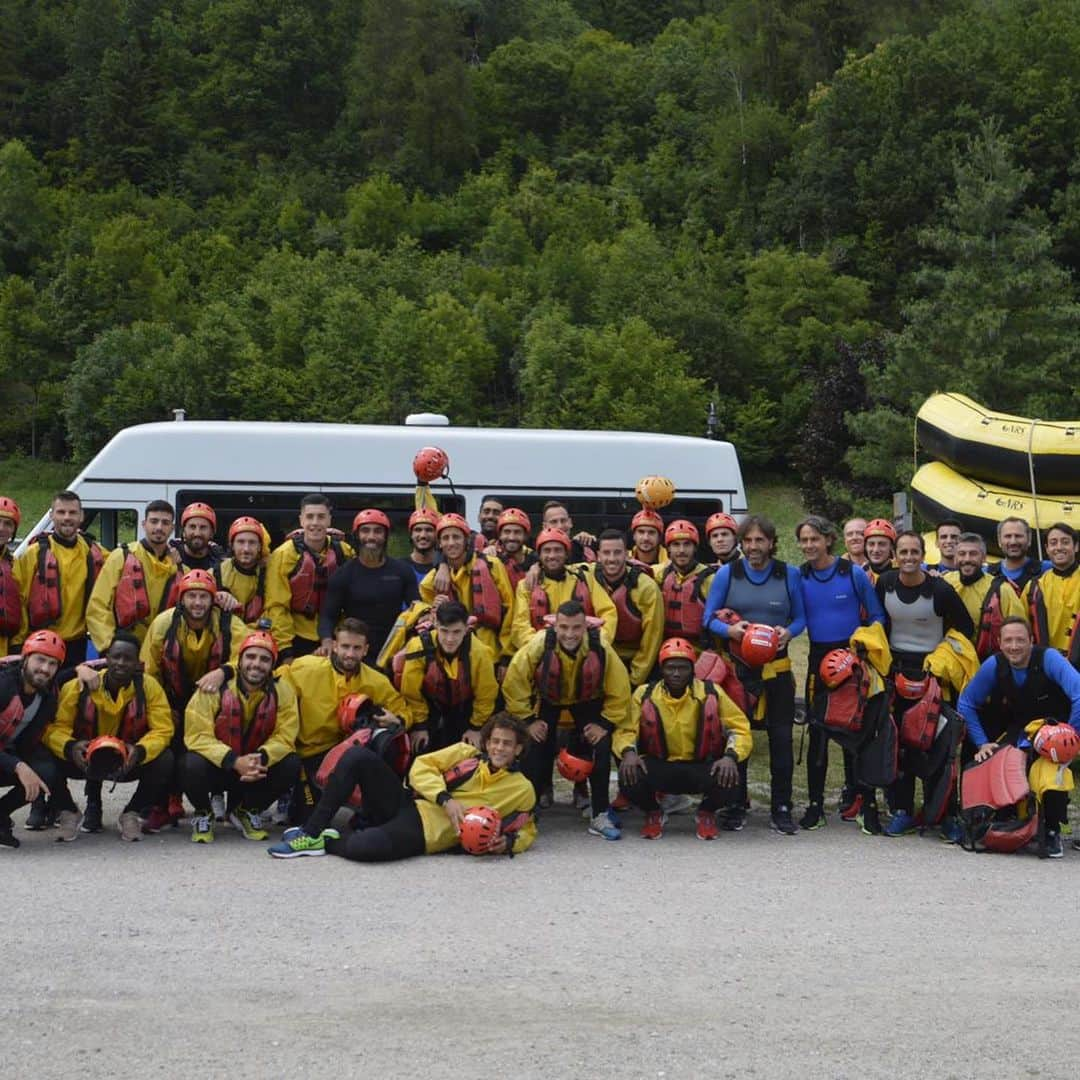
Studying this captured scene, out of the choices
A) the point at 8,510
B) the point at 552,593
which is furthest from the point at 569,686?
the point at 8,510

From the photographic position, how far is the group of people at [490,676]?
811cm

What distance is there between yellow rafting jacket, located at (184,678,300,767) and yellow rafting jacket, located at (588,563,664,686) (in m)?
2.18

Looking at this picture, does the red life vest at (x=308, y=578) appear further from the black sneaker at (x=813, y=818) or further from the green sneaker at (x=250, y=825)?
the black sneaker at (x=813, y=818)

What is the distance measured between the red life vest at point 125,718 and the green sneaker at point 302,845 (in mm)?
1078

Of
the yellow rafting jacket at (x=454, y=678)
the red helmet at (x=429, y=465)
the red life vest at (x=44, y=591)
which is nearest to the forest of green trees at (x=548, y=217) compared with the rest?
the red helmet at (x=429, y=465)

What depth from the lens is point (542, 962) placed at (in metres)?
5.94

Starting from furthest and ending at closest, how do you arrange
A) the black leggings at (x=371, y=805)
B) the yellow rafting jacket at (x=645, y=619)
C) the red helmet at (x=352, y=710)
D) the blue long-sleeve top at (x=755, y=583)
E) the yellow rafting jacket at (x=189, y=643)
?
the yellow rafting jacket at (x=645, y=619), the blue long-sleeve top at (x=755, y=583), the yellow rafting jacket at (x=189, y=643), the red helmet at (x=352, y=710), the black leggings at (x=371, y=805)

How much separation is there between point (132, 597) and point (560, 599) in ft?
8.87

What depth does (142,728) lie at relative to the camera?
8.24 m

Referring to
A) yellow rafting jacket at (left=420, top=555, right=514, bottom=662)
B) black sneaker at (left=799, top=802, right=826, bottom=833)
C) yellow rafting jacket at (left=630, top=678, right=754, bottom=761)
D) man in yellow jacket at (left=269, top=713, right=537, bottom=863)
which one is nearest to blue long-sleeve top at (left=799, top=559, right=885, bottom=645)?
yellow rafting jacket at (left=630, top=678, right=754, bottom=761)

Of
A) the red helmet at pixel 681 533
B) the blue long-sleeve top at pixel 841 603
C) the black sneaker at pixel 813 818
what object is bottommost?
the black sneaker at pixel 813 818

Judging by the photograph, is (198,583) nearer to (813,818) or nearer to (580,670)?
(580,670)

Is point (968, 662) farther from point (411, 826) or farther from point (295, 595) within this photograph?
point (295, 595)

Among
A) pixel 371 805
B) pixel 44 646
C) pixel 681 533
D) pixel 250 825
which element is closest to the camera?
pixel 371 805
